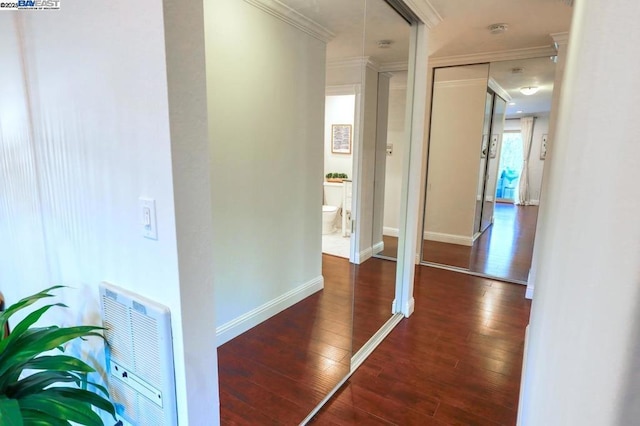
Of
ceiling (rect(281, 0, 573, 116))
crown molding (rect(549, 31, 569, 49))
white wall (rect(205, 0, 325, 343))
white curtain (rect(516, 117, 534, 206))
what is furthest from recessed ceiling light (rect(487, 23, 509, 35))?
white curtain (rect(516, 117, 534, 206))

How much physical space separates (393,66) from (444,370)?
2.46 meters

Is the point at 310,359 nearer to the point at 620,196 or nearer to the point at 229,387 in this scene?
the point at 229,387

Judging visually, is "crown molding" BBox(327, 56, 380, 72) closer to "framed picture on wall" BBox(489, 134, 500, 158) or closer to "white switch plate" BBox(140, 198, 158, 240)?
"white switch plate" BBox(140, 198, 158, 240)

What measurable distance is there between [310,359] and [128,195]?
5.87ft

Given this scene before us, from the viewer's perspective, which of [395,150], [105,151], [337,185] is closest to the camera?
[105,151]

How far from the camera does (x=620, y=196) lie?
1.50 feet

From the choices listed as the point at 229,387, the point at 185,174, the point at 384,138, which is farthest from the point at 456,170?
the point at 185,174

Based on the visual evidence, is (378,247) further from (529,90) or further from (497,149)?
(529,90)

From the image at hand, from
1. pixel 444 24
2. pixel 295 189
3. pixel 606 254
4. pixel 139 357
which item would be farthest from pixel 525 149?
pixel 139 357

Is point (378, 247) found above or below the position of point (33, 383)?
below

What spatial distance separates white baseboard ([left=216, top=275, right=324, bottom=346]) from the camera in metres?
2.41

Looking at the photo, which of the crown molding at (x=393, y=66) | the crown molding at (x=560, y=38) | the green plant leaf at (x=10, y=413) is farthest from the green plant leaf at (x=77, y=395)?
the crown molding at (x=560, y=38)

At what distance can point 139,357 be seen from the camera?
1121 mm

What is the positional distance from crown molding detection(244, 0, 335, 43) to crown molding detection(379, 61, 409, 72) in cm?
58
